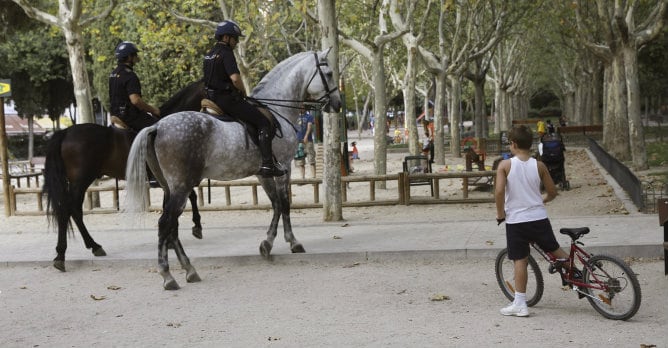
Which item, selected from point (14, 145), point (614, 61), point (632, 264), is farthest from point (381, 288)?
point (14, 145)

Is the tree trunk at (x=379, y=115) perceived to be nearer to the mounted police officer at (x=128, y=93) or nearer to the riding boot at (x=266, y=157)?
the mounted police officer at (x=128, y=93)

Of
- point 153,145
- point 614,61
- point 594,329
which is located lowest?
point 594,329

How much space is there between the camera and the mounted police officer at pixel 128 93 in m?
11.2

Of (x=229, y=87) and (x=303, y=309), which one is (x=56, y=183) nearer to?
(x=229, y=87)

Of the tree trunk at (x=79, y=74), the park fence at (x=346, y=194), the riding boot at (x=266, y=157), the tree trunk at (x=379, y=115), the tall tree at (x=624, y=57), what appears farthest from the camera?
the tall tree at (x=624, y=57)

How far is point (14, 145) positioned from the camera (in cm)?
5931

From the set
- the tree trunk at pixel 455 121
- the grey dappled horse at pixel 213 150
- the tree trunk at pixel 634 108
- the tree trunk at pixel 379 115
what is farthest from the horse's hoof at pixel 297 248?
the tree trunk at pixel 455 121

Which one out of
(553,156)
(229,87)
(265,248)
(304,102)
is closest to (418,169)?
(553,156)

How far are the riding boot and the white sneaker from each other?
13.2ft

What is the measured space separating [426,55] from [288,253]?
70.7 feet

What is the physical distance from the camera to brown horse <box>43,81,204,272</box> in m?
10.9

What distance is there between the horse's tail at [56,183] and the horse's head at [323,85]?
3.30m

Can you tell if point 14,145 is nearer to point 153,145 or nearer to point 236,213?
point 236,213

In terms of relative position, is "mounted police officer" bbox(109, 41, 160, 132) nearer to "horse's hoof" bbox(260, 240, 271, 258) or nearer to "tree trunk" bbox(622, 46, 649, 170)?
"horse's hoof" bbox(260, 240, 271, 258)
